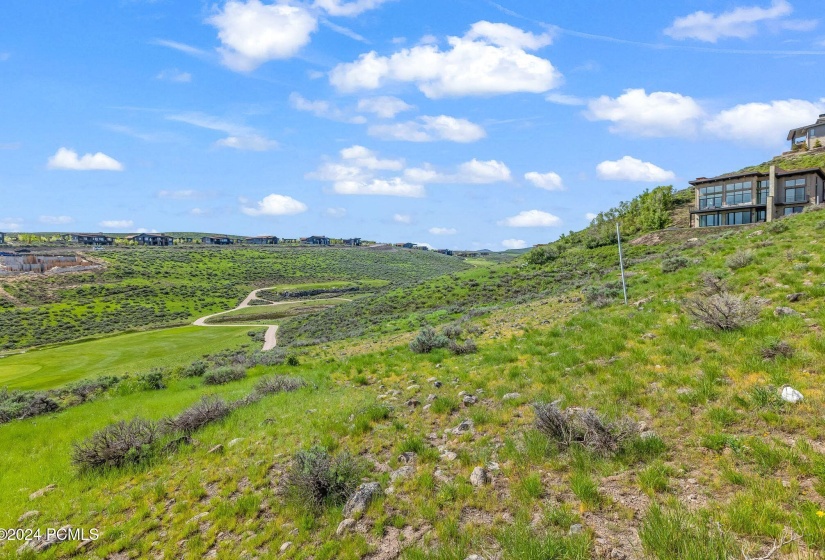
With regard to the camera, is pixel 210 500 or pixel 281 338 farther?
pixel 281 338

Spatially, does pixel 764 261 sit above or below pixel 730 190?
below

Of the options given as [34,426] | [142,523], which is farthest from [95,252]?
[142,523]

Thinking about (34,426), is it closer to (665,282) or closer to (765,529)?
(765,529)

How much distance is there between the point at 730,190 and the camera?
179ft

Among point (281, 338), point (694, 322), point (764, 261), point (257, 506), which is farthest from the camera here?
point (281, 338)

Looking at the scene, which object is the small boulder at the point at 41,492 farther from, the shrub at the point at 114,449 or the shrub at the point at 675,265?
the shrub at the point at 675,265

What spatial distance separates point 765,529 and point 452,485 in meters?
3.92

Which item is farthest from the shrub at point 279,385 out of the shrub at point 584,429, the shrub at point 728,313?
the shrub at point 728,313

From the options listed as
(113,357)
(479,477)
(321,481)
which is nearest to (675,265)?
(479,477)

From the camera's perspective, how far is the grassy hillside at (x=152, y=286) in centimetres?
7294

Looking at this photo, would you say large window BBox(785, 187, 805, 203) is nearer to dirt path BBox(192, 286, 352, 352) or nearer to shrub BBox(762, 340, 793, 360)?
shrub BBox(762, 340, 793, 360)

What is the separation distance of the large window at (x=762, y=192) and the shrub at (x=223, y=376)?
66.8 meters

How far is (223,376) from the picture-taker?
1845 centimetres

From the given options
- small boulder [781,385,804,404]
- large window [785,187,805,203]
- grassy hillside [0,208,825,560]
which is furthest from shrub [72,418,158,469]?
large window [785,187,805,203]
